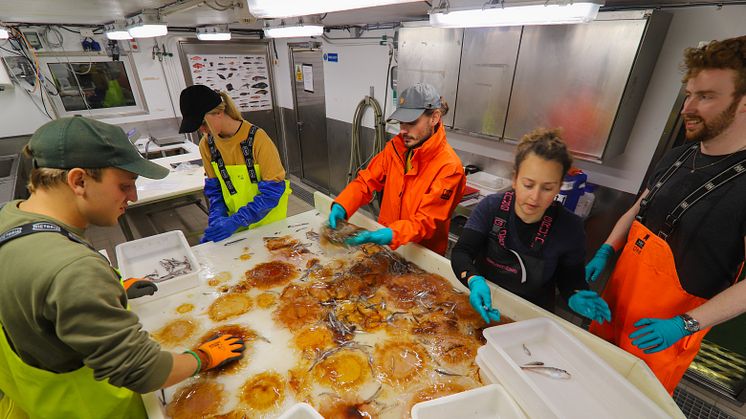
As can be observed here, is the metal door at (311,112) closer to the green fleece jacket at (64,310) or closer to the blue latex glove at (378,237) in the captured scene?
the blue latex glove at (378,237)

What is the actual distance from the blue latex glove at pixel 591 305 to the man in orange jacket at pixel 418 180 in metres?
0.81

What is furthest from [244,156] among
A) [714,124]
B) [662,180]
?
[714,124]

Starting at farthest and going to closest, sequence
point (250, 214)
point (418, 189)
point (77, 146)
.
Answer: point (250, 214), point (418, 189), point (77, 146)

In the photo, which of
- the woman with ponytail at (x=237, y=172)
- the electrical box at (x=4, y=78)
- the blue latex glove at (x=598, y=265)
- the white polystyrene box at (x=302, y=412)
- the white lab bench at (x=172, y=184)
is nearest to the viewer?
the white polystyrene box at (x=302, y=412)

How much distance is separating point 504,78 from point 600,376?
2.42 m

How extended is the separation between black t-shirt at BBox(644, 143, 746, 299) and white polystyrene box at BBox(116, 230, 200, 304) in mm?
2412

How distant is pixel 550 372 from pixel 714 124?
1384 mm

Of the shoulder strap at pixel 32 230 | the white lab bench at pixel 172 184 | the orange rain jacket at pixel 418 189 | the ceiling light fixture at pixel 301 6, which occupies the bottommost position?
the white lab bench at pixel 172 184

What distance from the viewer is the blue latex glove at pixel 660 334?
1.43 metres

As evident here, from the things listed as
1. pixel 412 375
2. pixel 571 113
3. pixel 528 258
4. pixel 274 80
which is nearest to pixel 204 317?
pixel 412 375

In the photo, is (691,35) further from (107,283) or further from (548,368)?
(107,283)

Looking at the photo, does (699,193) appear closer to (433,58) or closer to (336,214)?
(336,214)

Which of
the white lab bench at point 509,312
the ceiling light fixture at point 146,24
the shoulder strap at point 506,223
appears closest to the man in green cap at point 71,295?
the white lab bench at point 509,312

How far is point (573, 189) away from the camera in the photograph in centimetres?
272
